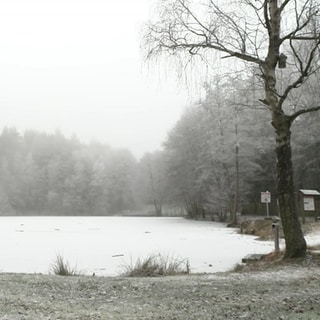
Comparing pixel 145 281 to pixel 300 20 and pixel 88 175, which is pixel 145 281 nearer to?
pixel 300 20

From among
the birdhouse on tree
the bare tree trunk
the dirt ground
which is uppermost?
the birdhouse on tree

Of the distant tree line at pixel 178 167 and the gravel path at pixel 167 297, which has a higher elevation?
the distant tree line at pixel 178 167

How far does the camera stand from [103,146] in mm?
102812

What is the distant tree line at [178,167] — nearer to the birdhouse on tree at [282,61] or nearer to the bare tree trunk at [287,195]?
the birdhouse on tree at [282,61]

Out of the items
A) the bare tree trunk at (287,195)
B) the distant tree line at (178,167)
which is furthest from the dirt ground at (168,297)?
the distant tree line at (178,167)

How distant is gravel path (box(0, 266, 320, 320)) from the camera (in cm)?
565

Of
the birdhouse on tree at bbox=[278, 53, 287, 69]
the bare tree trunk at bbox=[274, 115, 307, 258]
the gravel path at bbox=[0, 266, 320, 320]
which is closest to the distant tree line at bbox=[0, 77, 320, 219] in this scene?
the birdhouse on tree at bbox=[278, 53, 287, 69]

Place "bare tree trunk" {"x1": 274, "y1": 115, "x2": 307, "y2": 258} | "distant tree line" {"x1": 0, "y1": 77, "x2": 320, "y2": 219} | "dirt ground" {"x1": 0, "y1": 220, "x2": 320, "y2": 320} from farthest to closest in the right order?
"distant tree line" {"x1": 0, "y1": 77, "x2": 320, "y2": 219} < "bare tree trunk" {"x1": 274, "y1": 115, "x2": 307, "y2": 258} < "dirt ground" {"x1": 0, "y1": 220, "x2": 320, "y2": 320}

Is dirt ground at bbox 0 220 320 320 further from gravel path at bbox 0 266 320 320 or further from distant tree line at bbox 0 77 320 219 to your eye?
distant tree line at bbox 0 77 320 219

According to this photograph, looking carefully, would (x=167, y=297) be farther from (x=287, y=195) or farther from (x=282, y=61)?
(x=282, y=61)

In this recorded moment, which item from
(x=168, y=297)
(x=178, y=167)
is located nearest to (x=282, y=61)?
(x=168, y=297)

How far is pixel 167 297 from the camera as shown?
6797 mm

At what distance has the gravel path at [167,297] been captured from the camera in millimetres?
5648

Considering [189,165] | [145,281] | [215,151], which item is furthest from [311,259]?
[189,165]
